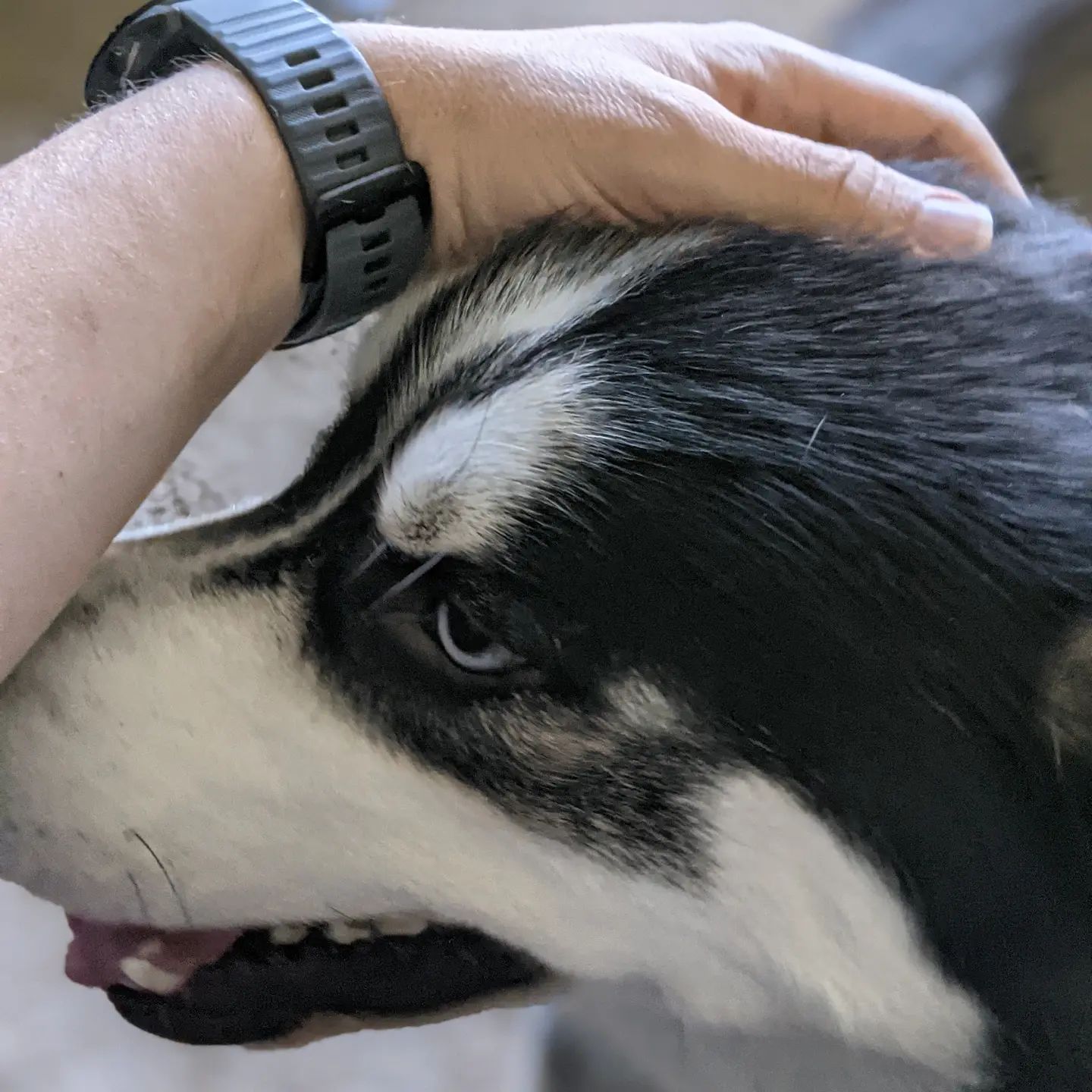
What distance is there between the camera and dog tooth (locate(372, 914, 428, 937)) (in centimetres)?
96

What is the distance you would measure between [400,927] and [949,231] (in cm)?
75

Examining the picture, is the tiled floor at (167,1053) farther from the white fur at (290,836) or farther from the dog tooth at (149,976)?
the white fur at (290,836)

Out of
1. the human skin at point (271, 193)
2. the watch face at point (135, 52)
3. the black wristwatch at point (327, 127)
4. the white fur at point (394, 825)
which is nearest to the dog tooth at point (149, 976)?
the white fur at point (394, 825)

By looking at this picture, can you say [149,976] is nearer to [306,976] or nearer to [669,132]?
[306,976]

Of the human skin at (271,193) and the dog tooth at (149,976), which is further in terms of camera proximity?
the dog tooth at (149,976)

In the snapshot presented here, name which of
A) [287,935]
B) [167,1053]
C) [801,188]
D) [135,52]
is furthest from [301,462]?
[167,1053]

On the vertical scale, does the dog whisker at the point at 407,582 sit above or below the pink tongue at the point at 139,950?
above

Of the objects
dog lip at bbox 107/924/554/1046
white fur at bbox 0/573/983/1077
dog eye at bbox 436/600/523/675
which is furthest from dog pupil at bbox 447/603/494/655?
dog lip at bbox 107/924/554/1046

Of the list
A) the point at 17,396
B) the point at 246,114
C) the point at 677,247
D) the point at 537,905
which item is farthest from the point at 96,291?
the point at 537,905

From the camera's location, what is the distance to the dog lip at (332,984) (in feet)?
3.16

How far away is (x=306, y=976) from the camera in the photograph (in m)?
0.98

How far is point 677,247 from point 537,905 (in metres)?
0.54

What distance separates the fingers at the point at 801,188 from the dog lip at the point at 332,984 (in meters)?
0.66

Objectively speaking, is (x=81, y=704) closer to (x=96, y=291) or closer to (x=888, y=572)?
(x=96, y=291)
